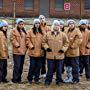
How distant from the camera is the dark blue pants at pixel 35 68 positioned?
40.6 feet

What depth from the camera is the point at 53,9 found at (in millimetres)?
39500

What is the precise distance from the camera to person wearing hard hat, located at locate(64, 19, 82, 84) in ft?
40.3

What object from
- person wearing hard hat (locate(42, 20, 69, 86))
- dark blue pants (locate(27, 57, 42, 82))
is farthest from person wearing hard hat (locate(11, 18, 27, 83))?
person wearing hard hat (locate(42, 20, 69, 86))

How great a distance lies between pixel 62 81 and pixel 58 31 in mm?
1389

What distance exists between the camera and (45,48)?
39.2 ft

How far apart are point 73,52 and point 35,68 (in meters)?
1.11

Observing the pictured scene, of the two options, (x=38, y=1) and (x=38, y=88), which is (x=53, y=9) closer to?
(x=38, y=1)

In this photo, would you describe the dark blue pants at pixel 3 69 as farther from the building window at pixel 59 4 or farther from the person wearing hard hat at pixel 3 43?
the building window at pixel 59 4

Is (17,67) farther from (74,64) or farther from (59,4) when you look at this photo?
(59,4)

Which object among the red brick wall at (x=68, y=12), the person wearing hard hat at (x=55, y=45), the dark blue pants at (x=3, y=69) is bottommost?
the dark blue pants at (x=3, y=69)

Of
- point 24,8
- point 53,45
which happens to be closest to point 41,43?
point 53,45

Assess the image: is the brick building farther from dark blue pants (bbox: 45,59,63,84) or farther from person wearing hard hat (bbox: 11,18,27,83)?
dark blue pants (bbox: 45,59,63,84)

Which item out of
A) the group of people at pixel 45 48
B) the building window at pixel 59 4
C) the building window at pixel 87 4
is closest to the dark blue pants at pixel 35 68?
the group of people at pixel 45 48

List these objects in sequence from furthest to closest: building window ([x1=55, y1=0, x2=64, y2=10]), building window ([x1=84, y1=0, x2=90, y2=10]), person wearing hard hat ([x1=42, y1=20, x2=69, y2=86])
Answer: building window ([x1=84, y1=0, x2=90, y2=10]) < building window ([x1=55, y1=0, x2=64, y2=10]) < person wearing hard hat ([x1=42, y1=20, x2=69, y2=86])
